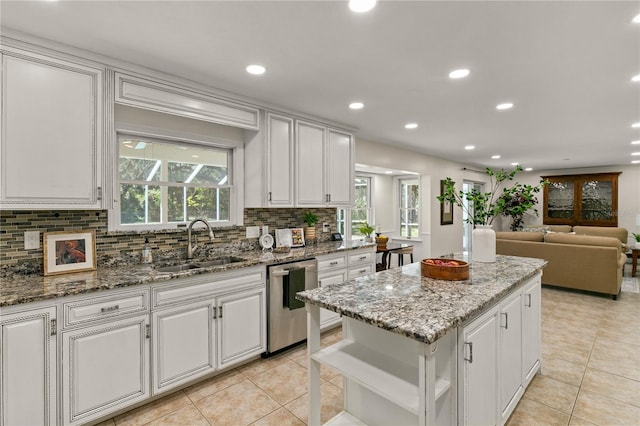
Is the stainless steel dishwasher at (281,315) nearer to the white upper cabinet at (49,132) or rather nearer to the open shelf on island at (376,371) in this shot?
the open shelf on island at (376,371)

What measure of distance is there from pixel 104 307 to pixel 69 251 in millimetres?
611

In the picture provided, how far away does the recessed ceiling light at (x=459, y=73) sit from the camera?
2.45 meters

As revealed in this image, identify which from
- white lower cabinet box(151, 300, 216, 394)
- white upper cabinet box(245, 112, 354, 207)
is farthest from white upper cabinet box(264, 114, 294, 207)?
white lower cabinet box(151, 300, 216, 394)

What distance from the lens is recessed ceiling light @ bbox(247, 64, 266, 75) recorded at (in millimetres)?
2404

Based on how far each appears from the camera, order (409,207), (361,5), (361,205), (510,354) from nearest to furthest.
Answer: (361,5), (510,354), (361,205), (409,207)

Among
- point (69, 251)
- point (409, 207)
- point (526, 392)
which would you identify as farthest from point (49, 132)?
point (409, 207)

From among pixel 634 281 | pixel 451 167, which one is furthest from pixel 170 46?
pixel 634 281

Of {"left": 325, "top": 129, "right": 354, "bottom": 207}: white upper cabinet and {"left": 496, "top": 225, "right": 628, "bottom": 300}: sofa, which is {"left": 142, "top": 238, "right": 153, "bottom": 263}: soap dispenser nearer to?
{"left": 325, "top": 129, "right": 354, "bottom": 207}: white upper cabinet

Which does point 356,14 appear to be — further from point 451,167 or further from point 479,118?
point 451,167

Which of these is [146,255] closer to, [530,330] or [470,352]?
[470,352]

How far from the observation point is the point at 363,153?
4914 millimetres

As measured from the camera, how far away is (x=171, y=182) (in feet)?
9.80

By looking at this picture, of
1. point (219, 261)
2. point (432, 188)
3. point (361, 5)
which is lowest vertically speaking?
point (219, 261)

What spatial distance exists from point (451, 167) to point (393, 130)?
322 cm
